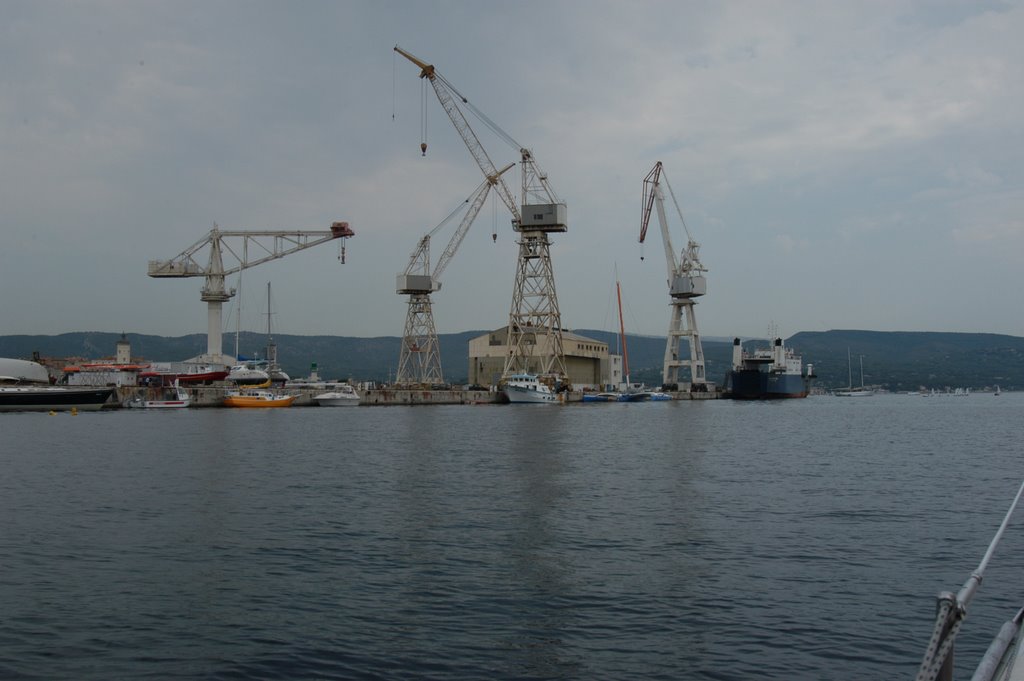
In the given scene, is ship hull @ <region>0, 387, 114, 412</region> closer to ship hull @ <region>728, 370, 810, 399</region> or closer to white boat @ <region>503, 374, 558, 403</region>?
white boat @ <region>503, 374, 558, 403</region>

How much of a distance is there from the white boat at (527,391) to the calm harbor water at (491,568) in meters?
75.4

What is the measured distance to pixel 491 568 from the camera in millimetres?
15008

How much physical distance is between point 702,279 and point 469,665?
447 ft

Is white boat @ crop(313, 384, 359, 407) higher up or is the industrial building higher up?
the industrial building

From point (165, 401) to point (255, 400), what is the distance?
9.05m

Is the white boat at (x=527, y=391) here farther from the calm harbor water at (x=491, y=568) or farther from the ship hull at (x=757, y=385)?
the calm harbor water at (x=491, y=568)

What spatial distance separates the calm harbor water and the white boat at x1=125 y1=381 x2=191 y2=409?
5819 centimetres

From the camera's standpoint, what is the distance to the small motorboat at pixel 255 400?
91750 mm

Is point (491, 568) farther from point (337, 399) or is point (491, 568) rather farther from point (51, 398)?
point (337, 399)

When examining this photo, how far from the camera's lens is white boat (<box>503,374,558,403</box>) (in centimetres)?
10806

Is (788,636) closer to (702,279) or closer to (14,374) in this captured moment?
(14,374)

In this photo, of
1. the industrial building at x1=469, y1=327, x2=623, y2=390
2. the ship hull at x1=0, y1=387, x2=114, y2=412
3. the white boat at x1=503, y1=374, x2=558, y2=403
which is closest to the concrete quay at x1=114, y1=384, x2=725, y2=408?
the white boat at x1=503, y1=374, x2=558, y2=403

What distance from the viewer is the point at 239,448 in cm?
3959

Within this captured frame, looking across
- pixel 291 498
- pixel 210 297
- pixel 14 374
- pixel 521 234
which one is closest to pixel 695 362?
pixel 521 234
